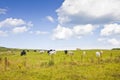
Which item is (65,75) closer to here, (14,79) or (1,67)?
(14,79)

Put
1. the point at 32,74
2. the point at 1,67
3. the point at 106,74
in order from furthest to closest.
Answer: the point at 1,67 < the point at 32,74 < the point at 106,74

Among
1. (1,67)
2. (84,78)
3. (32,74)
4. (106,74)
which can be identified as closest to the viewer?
(84,78)

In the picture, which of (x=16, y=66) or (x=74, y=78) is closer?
(x=74, y=78)

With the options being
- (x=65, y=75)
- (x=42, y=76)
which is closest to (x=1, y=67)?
(x=42, y=76)

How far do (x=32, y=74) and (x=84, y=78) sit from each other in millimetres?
7531

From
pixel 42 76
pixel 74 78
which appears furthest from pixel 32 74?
pixel 74 78

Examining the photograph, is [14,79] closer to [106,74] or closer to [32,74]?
[32,74]

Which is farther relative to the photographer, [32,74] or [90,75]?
[32,74]

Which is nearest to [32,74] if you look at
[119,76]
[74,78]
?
[74,78]

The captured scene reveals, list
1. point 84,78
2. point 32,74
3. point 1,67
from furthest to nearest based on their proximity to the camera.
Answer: point 1,67, point 32,74, point 84,78

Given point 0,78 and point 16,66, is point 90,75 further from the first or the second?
point 16,66

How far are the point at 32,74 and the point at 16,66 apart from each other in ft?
34.0

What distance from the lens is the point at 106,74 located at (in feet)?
86.8

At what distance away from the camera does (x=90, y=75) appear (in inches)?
1030
